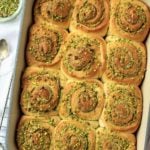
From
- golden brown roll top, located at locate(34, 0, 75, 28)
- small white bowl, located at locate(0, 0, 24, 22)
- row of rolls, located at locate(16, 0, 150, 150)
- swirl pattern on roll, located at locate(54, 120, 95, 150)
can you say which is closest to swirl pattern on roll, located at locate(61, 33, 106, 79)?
row of rolls, located at locate(16, 0, 150, 150)

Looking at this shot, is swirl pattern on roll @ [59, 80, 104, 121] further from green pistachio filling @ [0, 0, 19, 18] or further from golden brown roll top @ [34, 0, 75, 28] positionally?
green pistachio filling @ [0, 0, 19, 18]

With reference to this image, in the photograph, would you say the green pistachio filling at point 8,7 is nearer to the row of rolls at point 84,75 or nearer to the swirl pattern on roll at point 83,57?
the row of rolls at point 84,75

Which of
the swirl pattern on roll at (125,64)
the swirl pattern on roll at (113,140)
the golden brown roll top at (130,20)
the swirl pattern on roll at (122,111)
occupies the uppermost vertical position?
the golden brown roll top at (130,20)

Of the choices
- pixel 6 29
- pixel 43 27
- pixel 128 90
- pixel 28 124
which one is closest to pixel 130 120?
pixel 128 90

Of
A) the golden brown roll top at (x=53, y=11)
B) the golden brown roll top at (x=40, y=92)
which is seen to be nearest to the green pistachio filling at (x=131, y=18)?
the golden brown roll top at (x=53, y=11)

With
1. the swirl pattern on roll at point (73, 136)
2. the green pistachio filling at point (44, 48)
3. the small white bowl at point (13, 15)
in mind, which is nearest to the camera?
the swirl pattern on roll at point (73, 136)

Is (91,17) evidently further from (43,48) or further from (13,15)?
(13,15)
